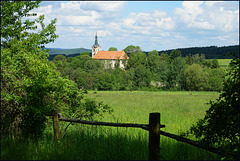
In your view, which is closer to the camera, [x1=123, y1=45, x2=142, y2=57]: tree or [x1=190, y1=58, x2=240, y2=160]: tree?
[x1=190, y1=58, x2=240, y2=160]: tree

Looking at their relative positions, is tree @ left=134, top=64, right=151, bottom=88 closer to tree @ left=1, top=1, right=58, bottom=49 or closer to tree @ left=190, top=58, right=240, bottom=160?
tree @ left=1, top=1, right=58, bottom=49

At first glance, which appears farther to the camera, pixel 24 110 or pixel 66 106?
pixel 66 106

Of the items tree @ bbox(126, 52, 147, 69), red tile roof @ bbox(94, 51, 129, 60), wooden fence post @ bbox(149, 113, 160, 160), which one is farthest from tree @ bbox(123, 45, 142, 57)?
wooden fence post @ bbox(149, 113, 160, 160)

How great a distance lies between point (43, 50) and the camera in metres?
8.83

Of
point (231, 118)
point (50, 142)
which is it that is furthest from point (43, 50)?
point (231, 118)

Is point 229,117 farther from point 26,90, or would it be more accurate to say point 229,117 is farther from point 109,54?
point 109,54

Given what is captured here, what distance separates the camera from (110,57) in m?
162

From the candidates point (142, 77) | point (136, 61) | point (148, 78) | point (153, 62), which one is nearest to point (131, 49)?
point (136, 61)

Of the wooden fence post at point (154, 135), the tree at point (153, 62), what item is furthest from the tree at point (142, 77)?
the wooden fence post at point (154, 135)

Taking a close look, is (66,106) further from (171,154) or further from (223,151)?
(223,151)

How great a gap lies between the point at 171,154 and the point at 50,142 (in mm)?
2764

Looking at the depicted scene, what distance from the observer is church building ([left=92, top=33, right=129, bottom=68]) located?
133m

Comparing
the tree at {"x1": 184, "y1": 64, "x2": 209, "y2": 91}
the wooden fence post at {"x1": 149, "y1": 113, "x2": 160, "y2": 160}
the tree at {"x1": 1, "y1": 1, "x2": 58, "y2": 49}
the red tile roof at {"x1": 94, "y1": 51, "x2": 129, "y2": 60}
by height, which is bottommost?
the tree at {"x1": 184, "y1": 64, "x2": 209, "y2": 91}

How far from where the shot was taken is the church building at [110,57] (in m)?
133
